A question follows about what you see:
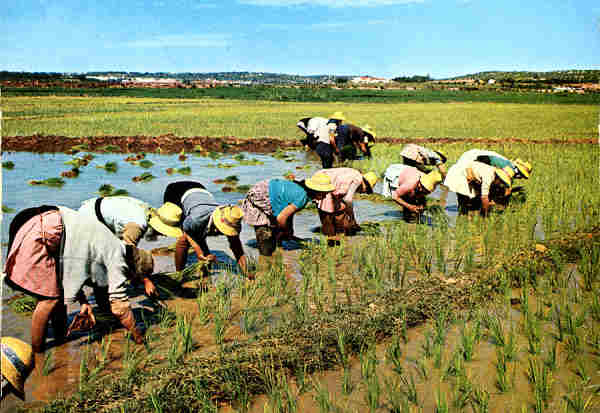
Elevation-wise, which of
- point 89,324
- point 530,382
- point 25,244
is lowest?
point 530,382

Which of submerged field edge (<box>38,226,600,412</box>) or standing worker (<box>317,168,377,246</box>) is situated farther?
standing worker (<box>317,168,377,246</box>)

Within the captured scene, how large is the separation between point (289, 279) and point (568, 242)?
3175mm

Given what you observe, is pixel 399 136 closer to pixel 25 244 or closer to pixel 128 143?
pixel 128 143

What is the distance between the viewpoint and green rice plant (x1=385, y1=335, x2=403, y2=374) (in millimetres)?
3248

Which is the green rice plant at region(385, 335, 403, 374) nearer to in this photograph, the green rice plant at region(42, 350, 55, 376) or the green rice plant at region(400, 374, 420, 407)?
the green rice plant at region(400, 374, 420, 407)

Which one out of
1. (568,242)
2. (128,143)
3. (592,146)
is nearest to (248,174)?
(128,143)

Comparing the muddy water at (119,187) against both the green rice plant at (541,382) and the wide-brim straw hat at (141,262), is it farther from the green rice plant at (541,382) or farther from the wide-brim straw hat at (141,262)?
the green rice plant at (541,382)

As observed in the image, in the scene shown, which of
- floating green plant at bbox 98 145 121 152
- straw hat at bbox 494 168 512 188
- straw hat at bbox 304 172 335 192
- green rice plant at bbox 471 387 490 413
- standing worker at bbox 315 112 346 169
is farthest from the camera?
floating green plant at bbox 98 145 121 152

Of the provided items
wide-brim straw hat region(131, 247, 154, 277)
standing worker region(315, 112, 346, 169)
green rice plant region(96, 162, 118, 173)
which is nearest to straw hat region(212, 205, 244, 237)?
wide-brim straw hat region(131, 247, 154, 277)

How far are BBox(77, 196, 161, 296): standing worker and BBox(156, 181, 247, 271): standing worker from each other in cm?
10

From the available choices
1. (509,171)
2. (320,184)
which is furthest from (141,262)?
(509,171)

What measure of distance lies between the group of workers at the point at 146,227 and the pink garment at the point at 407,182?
0.01 m

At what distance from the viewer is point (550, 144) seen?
1466 cm

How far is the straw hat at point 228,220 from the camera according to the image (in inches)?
167
